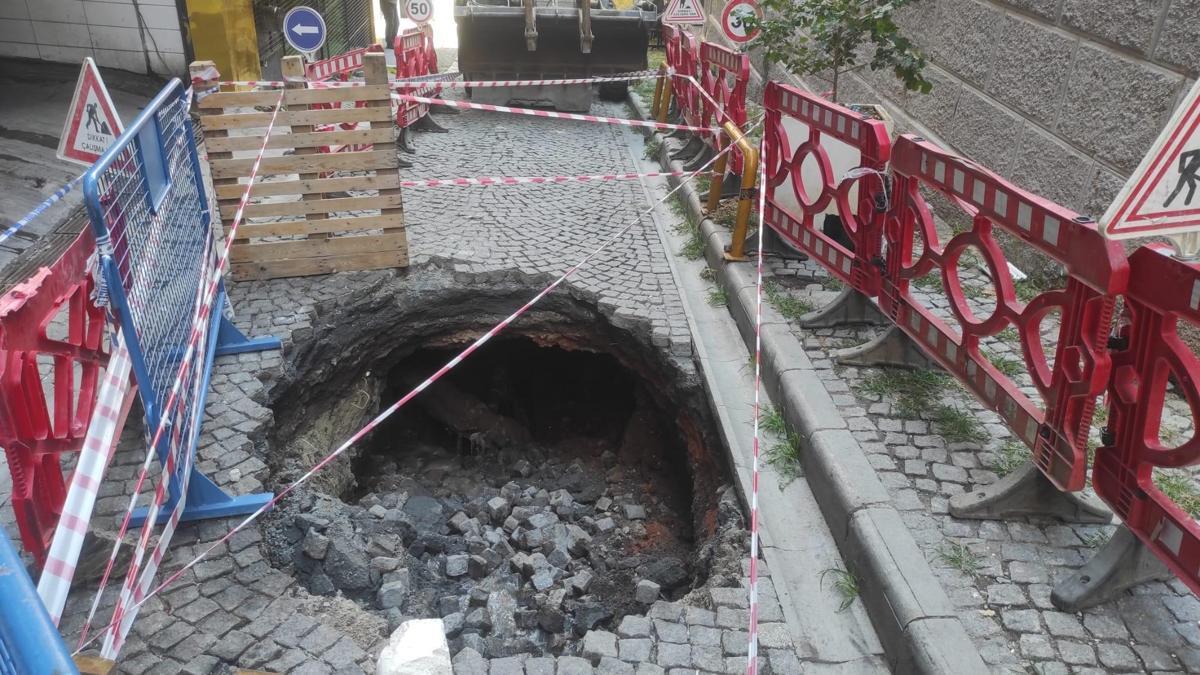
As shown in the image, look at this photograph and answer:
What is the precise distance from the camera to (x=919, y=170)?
3.91 metres

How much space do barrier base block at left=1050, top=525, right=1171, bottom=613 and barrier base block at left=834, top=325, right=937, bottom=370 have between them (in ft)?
5.49

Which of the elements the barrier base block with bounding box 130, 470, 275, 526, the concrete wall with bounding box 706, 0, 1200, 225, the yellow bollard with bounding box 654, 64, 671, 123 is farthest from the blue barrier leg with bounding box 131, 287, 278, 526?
the yellow bollard with bounding box 654, 64, 671, 123

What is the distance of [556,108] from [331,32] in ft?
17.8

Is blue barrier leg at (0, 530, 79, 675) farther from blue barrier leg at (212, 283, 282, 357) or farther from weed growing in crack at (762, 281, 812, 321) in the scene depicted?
weed growing in crack at (762, 281, 812, 321)

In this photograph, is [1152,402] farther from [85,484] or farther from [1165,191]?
[85,484]

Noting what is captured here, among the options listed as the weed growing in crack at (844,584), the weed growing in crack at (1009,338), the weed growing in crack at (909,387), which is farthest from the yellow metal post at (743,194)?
the weed growing in crack at (844,584)

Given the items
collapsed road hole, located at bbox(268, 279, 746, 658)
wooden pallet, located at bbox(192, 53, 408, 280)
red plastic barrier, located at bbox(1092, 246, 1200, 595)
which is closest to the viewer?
red plastic barrier, located at bbox(1092, 246, 1200, 595)

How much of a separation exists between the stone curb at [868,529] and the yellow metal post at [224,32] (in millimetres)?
8351

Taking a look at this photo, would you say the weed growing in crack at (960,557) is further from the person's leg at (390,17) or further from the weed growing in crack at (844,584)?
the person's leg at (390,17)

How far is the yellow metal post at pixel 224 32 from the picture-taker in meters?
10.0

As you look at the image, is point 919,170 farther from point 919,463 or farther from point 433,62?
point 433,62

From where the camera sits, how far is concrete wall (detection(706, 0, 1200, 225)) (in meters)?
4.68

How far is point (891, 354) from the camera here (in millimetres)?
4605

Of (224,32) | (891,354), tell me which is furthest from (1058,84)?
(224,32)
